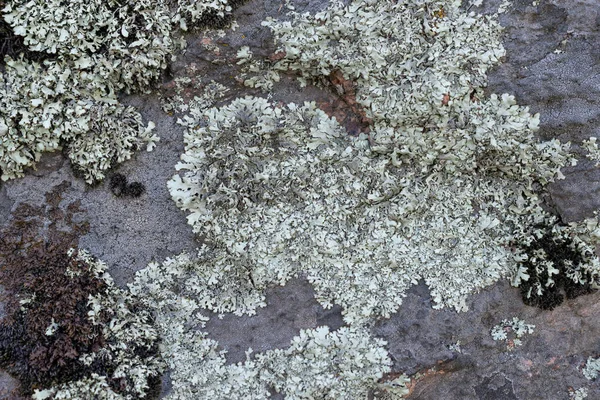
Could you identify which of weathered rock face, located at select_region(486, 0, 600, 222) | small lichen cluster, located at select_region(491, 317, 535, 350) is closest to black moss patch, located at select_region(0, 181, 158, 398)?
small lichen cluster, located at select_region(491, 317, 535, 350)

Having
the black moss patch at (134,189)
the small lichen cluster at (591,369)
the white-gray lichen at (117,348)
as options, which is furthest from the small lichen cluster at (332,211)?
the small lichen cluster at (591,369)

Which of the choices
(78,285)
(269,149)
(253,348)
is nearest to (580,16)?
(269,149)

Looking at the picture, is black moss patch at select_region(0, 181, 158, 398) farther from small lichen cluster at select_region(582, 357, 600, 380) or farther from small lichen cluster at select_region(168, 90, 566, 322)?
small lichen cluster at select_region(582, 357, 600, 380)

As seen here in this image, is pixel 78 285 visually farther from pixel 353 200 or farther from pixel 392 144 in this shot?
pixel 392 144

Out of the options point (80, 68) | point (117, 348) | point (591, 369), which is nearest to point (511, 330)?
point (591, 369)

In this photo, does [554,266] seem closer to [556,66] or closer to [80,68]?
[556,66]

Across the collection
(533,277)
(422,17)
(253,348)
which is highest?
(422,17)
